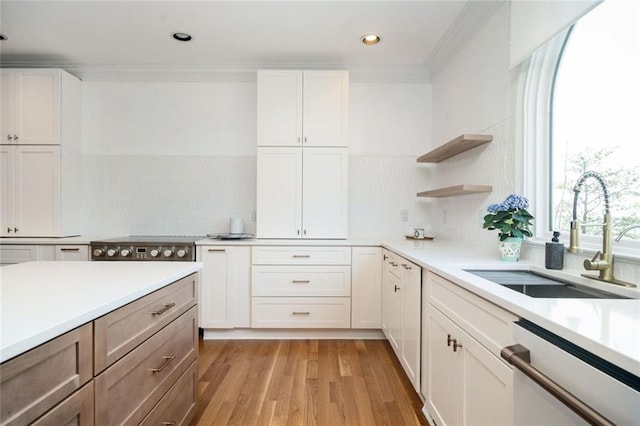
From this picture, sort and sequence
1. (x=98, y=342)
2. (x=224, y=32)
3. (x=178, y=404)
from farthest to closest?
(x=224, y=32), (x=178, y=404), (x=98, y=342)

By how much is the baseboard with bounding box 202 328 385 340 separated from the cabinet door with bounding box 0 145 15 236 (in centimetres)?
221

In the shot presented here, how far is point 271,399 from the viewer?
1.96 metres

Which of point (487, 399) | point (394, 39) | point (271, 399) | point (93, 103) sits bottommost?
point (271, 399)

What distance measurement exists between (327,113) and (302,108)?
0.25m

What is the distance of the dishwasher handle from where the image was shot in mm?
579

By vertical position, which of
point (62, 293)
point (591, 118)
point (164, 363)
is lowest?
point (164, 363)

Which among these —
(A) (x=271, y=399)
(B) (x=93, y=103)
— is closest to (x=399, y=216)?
(A) (x=271, y=399)

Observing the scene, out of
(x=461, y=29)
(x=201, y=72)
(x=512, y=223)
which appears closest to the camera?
(x=512, y=223)

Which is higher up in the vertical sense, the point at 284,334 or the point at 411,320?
the point at 411,320

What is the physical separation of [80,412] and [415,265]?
1641mm

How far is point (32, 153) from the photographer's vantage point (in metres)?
3.03

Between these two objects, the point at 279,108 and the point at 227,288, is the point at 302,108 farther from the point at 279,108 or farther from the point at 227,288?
the point at 227,288

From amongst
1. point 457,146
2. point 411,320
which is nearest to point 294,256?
point 411,320

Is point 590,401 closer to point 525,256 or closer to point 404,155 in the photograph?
point 525,256
